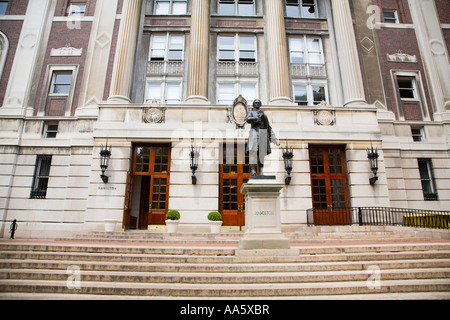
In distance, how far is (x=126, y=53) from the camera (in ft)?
57.6

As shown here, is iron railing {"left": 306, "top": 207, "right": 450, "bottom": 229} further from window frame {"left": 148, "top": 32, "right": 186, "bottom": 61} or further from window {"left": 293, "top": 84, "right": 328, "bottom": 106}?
window frame {"left": 148, "top": 32, "right": 186, "bottom": 61}

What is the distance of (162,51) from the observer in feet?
65.3

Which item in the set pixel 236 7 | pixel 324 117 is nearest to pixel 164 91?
pixel 236 7

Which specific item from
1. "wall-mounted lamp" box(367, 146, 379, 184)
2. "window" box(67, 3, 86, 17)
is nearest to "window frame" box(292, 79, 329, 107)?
"wall-mounted lamp" box(367, 146, 379, 184)

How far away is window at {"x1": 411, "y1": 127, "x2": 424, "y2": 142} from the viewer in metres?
18.6

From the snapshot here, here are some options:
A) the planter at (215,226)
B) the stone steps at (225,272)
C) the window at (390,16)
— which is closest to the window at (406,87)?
the window at (390,16)

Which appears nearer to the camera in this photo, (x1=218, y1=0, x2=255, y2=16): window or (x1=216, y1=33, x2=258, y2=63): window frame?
(x1=216, y1=33, x2=258, y2=63): window frame

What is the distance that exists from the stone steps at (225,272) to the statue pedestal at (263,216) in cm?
44

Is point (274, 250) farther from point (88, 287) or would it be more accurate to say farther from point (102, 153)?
point (102, 153)

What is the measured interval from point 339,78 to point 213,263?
17.0 meters

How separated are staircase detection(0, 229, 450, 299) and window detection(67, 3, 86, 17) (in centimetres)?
1851

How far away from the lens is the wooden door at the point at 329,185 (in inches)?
611

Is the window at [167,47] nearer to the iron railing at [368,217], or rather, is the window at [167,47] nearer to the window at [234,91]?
the window at [234,91]
